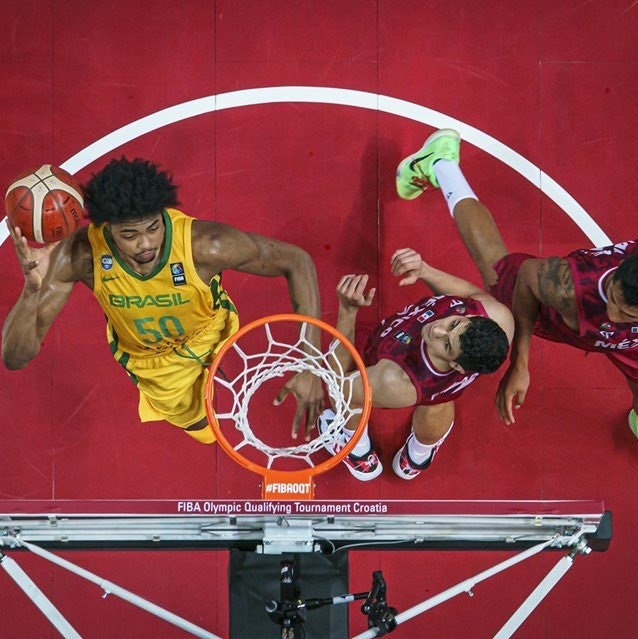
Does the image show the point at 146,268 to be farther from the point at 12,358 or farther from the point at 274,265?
the point at 12,358

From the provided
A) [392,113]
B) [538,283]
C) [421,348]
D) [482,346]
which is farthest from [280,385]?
[392,113]

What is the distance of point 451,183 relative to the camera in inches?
220

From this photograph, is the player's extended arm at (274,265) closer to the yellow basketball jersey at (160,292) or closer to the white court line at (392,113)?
the yellow basketball jersey at (160,292)

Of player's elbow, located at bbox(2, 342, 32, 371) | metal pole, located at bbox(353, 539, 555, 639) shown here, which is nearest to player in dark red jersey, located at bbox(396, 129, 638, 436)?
metal pole, located at bbox(353, 539, 555, 639)

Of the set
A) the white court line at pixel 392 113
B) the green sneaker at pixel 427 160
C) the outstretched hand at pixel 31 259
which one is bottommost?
the outstretched hand at pixel 31 259

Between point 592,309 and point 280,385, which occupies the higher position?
point 280,385

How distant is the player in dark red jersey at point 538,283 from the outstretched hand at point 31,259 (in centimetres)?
235

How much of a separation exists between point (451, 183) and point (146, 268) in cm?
200

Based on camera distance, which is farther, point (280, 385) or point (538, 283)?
point (280, 385)

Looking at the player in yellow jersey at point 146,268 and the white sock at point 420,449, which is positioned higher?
the player in yellow jersey at point 146,268

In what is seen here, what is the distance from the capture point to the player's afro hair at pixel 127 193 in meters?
4.20

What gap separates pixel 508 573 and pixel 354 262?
2121 millimetres

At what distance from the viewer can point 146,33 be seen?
602 cm

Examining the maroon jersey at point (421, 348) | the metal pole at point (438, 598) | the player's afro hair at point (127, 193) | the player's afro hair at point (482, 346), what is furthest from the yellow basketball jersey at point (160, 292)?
the metal pole at point (438, 598)
